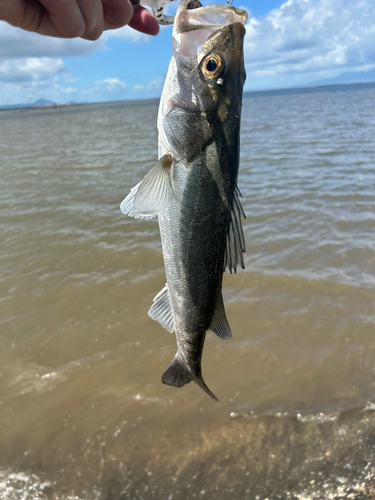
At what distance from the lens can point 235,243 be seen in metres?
2.00

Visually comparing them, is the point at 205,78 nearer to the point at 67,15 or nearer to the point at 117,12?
the point at 117,12

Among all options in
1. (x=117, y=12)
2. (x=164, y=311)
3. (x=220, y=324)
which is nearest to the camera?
(x=117, y=12)

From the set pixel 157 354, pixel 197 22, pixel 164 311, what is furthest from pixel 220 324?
pixel 157 354

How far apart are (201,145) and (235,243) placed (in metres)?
0.55

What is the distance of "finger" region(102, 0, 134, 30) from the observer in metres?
1.71

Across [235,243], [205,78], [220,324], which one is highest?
[205,78]

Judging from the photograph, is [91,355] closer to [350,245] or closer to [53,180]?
[350,245]

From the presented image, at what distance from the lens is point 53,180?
514 inches

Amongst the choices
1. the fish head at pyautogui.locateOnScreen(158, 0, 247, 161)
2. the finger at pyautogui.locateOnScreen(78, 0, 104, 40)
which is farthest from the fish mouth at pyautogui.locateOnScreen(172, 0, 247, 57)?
the finger at pyautogui.locateOnScreen(78, 0, 104, 40)

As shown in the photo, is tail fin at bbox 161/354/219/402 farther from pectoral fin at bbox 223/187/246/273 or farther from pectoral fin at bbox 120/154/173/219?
pectoral fin at bbox 120/154/173/219

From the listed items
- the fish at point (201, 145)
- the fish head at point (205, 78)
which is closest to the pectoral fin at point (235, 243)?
the fish at point (201, 145)

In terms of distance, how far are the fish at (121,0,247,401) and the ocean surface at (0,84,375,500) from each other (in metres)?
2.26

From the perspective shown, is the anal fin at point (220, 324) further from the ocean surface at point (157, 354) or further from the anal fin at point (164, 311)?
the ocean surface at point (157, 354)

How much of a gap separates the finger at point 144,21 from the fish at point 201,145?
0.24 m
